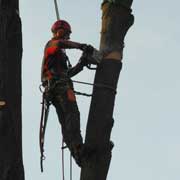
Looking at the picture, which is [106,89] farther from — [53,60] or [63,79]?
[53,60]

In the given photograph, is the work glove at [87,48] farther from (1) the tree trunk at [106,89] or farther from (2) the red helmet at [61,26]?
(2) the red helmet at [61,26]

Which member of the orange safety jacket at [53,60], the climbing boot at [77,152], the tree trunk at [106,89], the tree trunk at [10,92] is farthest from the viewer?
the orange safety jacket at [53,60]

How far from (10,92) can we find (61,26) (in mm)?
1690

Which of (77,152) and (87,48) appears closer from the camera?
(77,152)

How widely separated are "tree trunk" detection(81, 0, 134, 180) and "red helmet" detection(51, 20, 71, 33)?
106 centimetres

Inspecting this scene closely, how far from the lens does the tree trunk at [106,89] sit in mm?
4574

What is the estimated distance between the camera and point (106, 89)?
484 centimetres

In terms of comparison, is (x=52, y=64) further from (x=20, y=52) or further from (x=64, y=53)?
(x=20, y=52)

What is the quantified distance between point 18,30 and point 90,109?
0.93 m

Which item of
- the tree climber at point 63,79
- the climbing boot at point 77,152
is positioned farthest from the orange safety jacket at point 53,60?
the climbing boot at point 77,152

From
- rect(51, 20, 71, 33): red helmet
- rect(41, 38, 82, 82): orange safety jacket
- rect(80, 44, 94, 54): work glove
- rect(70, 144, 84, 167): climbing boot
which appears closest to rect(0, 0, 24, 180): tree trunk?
rect(70, 144, 84, 167): climbing boot

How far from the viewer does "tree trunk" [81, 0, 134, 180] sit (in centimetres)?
457

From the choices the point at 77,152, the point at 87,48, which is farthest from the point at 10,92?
the point at 87,48

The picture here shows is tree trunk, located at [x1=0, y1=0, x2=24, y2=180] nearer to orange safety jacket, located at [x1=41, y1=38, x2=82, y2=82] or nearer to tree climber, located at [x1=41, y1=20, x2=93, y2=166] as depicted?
tree climber, located at [x1=41, y1=20, x2=93, y2=166]
